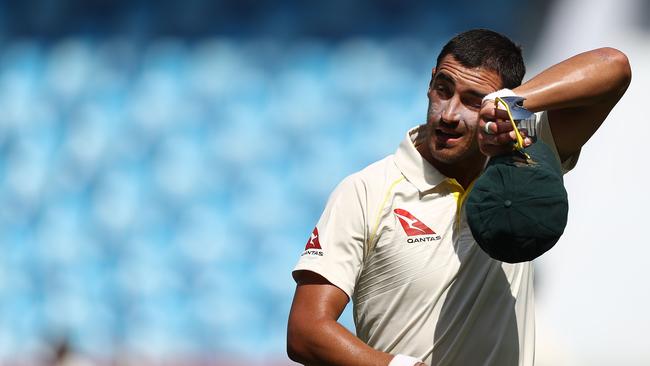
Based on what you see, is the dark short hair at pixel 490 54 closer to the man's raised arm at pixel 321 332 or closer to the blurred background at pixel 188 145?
the man's raised arm at pixel 321 332

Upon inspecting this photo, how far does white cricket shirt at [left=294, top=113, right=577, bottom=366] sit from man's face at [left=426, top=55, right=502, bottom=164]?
0.12m

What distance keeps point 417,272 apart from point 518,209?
49 cm

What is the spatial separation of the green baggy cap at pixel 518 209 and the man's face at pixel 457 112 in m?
0.44

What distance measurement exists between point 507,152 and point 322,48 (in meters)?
3.59

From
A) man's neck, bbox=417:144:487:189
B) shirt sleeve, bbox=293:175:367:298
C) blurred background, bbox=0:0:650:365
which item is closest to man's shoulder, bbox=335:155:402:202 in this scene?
shirt sleeve, bbox=293:175:367:298

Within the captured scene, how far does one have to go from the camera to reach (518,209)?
2.43m

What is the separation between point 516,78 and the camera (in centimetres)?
304

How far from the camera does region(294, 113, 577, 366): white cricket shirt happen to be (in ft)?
9.30

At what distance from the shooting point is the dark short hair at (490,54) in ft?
9.85

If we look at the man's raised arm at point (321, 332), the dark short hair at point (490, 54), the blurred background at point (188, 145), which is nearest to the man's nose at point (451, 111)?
the dark short hair at point (490, 54)

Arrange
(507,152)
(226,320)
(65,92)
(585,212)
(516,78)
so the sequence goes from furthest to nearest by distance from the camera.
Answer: (65,92)
(226,320)
(585,212)
(516,78)
(507,152)

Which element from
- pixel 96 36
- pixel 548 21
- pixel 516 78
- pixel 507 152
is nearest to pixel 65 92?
pixel 96 36

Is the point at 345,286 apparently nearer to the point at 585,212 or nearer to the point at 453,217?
the point at 453,217

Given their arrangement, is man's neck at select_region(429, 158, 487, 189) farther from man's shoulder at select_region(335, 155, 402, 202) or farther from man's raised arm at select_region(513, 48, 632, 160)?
man's raised arm at select_region(513, 48, 632, 160)
